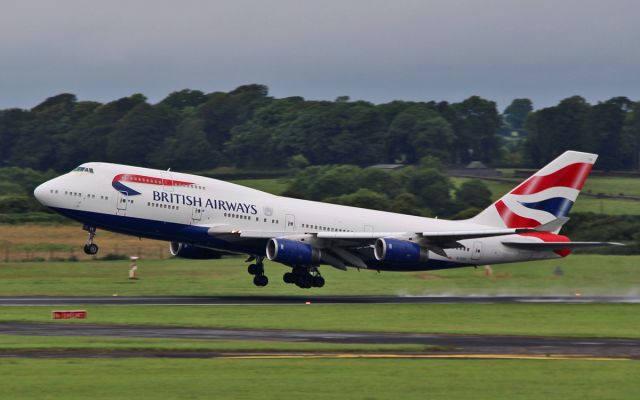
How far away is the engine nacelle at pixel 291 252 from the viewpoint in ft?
163

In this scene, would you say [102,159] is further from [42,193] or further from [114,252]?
[42,193]

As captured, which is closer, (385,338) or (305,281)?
(385,338)

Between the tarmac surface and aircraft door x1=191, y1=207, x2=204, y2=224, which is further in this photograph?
aircraft door x1=191, y1=207, x2=204, y2=224

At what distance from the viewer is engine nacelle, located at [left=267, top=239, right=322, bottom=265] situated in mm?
49750

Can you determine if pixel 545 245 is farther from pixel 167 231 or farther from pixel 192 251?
pixel 167 231

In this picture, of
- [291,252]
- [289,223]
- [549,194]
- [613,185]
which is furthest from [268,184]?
[291,252]

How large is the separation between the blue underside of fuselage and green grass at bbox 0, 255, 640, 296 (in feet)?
7.70

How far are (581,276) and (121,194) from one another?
24.4m

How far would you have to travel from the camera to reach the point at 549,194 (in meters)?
56.2

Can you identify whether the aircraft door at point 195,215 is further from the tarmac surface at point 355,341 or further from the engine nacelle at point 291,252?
the tarmac surface at point 355,341

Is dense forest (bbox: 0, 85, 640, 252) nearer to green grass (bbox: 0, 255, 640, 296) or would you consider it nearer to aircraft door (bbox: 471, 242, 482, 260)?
green grass (bbox: 0, 255, 640, 296)

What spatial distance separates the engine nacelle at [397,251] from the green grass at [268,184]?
61665mm

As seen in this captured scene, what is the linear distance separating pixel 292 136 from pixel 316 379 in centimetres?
13791

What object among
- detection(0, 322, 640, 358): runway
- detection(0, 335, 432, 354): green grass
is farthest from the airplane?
detection(0, 335, 432, 354): green grass
